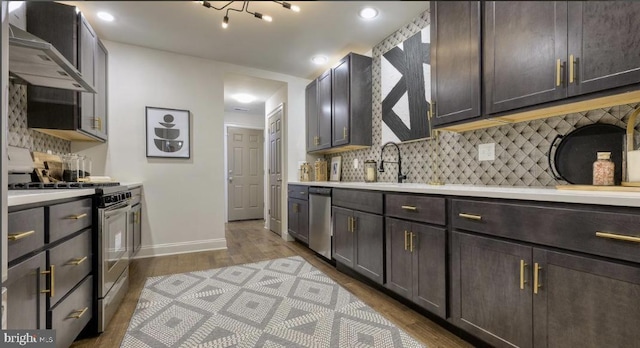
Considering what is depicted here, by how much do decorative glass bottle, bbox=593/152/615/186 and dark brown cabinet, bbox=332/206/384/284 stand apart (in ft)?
3.70

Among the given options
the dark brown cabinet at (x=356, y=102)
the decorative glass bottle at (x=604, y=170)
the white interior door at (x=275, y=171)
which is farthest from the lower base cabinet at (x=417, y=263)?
the white interior door at (x=275, y=171)

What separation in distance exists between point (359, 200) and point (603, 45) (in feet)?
5.07

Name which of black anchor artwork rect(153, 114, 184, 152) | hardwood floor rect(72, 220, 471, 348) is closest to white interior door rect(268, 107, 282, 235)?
hardwood floor rect(72, 220, 471, 348)

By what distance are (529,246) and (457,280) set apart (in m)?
0.40

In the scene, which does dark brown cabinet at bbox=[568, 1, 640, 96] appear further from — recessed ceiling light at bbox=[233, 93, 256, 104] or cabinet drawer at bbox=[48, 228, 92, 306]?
recessed ceiling light at bbox=[233, 93, 256, 104]

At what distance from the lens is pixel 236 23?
0.43 m

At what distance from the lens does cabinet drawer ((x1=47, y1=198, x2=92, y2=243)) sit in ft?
3.72

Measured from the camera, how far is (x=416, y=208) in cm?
163

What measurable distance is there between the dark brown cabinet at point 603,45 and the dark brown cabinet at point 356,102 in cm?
188

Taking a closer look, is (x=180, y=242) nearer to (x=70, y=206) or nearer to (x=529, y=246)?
(x=70, y=206)

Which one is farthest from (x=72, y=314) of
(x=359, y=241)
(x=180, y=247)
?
(x=180, y=247)

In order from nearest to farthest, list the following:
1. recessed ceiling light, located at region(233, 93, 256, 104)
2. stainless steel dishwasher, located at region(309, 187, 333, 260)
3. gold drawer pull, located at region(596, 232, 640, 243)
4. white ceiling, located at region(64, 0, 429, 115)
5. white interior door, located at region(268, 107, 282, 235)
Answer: white ceiling, located at region(64, 0, 429, 115)
gold drawer pull, located at region(596, 232, 640, 243)
stainless steel dishwasher, located at region(309, 187, 333, 260)
white interior door, located at region(268, 107, 282, 235)
recessed ceiling light, located at region(233, 93, 256, 104)

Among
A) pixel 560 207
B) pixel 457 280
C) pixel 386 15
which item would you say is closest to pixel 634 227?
pixel 560 207

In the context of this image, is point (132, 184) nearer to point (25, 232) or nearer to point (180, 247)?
point (180, 247)
